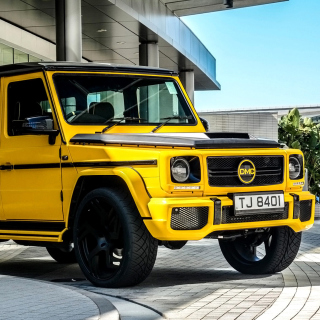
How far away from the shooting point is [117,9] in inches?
692

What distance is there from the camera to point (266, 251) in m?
8.18

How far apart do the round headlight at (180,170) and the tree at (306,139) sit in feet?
58.2

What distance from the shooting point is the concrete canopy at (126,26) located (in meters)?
17.8

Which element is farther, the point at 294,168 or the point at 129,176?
the point at 294,168

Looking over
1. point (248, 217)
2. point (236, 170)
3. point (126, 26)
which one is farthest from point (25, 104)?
point (126, 26)

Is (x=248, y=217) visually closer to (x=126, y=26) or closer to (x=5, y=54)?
(x=126, y=26)

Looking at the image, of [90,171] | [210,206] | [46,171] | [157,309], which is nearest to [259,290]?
[210,206]

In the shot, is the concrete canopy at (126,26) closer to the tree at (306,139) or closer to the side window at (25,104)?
the tree at (306,139)

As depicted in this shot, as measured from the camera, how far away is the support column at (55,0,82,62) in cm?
1548

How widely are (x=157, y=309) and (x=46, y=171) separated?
2193 mm

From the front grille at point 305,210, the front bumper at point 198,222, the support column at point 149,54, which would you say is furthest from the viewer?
the support column at point 149,54

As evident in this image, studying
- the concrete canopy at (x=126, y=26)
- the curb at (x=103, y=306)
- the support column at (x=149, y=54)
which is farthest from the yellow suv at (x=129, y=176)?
the support column at (x=149, y=54)

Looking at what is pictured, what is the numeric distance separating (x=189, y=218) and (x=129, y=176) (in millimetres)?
616

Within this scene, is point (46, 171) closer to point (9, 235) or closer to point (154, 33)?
point (9, 235)
